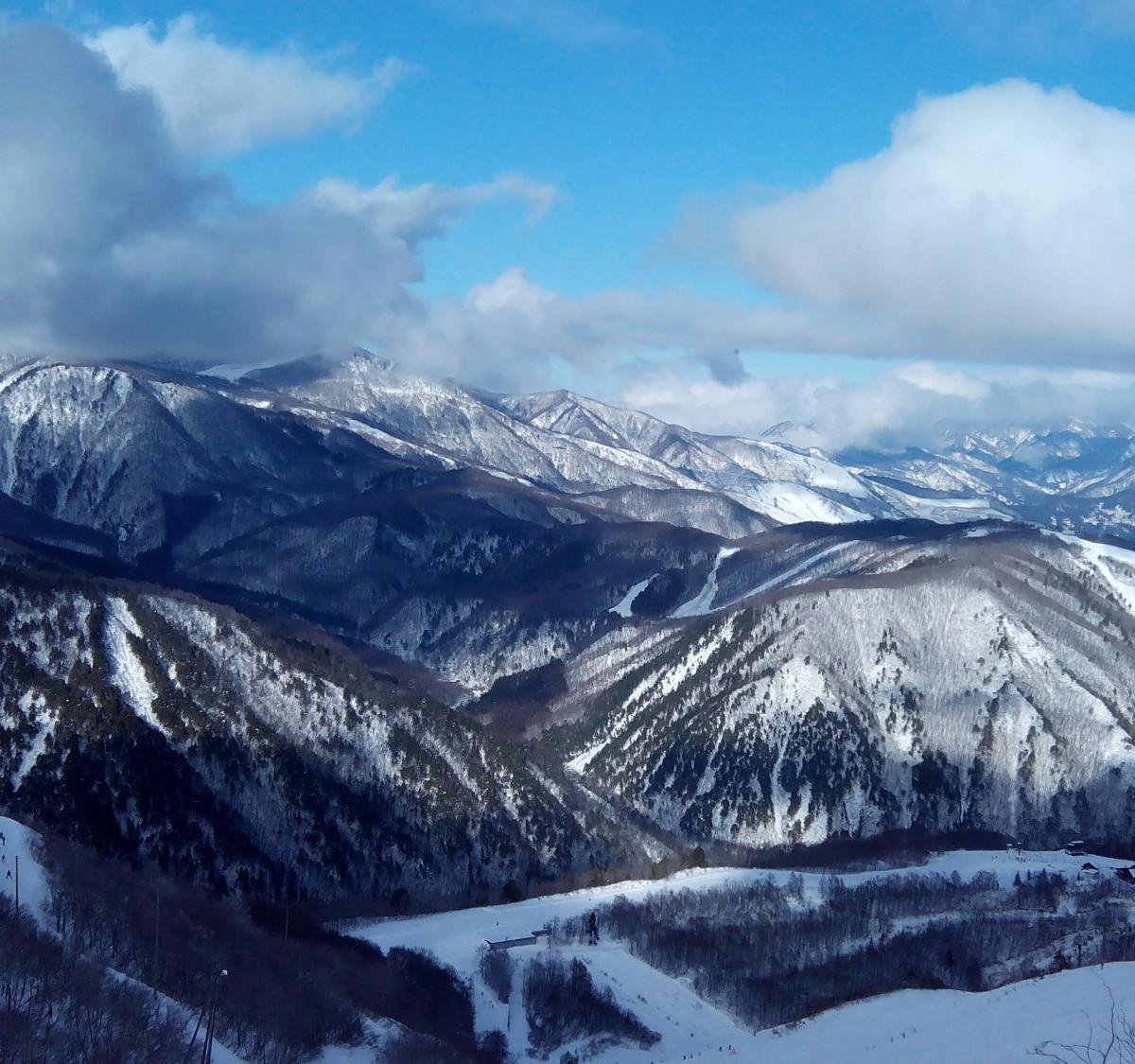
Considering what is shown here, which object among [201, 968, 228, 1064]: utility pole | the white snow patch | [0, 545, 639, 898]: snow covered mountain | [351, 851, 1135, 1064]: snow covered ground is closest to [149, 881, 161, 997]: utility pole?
[201, 968, 228, 1064]: utility pole

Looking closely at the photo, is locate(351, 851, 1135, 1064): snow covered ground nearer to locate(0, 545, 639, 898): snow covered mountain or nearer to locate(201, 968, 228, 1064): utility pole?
locate(0, 545, 639, 898): snow covered mountain

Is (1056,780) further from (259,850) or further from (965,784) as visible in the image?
(259,850)

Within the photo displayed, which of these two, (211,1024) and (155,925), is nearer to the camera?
(211,1024)

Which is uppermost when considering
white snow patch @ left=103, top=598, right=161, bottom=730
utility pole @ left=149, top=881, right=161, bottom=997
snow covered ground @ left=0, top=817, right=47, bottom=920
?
white snow patch @ left=103, top=598, right=161, bottom=730

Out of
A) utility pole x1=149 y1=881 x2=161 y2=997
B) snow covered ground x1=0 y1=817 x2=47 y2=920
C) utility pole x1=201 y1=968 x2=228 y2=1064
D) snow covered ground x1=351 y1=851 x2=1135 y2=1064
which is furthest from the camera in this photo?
snow covered ground x1=0 y1=817 x2=47 y2=920

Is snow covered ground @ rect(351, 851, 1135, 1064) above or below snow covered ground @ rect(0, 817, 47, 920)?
below

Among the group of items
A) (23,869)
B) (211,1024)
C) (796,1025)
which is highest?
(23,869)

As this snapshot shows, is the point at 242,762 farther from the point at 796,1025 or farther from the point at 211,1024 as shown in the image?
the point at 796,1025

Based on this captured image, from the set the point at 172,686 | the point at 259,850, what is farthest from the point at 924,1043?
the point at 172,686

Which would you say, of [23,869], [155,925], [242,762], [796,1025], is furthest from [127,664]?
[796,1025]
